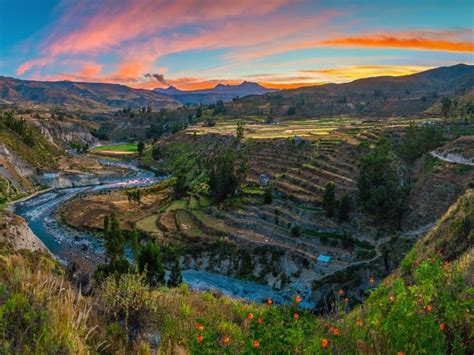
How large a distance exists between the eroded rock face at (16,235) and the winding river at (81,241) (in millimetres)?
4944

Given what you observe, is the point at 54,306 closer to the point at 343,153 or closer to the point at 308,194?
the point at 308,194

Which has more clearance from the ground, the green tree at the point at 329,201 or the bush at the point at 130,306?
the bush at the point at 130,306

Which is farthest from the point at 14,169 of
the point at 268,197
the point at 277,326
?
the point at 277,326

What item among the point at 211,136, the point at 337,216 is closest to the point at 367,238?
the point at 337,216

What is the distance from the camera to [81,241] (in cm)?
5194

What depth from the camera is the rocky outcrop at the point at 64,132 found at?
131 meters

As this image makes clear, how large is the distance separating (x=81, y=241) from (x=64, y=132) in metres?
108

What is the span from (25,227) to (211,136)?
6245 centimetres

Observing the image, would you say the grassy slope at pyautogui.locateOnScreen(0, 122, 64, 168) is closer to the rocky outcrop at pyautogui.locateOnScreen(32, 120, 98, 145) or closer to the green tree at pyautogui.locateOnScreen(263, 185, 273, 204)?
the rocky outcrop at pyautogui.locateOnScreen(32, 120, 98, 145)

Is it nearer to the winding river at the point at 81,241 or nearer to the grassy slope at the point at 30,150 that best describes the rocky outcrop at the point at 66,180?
the winding river at the point at 81,241

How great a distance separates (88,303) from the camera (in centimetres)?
809

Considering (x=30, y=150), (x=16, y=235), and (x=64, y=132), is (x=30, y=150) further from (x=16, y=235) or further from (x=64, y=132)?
(x=16, y=235)

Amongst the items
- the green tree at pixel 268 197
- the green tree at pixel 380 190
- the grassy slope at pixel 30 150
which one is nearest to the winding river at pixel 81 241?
the grassy slope at pixel 30 150

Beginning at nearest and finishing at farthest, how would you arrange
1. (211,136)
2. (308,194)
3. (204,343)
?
(204,343) → (308,194) → (211,136)
